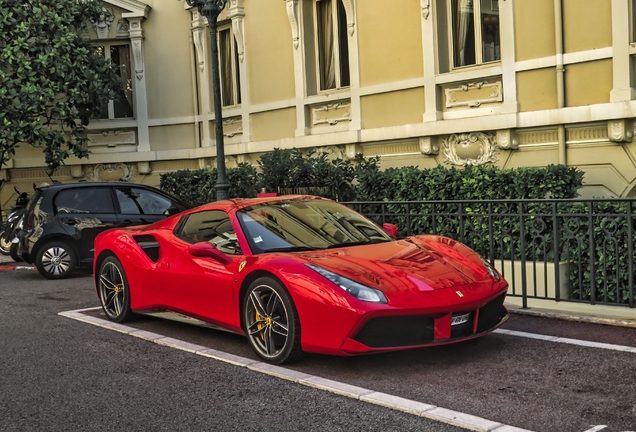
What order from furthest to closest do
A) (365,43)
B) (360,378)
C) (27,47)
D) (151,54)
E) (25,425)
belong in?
(151,54) → (27,47) → (365,43) → (360,378) → (25,425)

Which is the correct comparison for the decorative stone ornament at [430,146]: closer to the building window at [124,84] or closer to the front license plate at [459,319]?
the front license plate at [459,319]

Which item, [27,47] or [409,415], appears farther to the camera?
[27,47]

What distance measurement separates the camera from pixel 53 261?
13.7 m

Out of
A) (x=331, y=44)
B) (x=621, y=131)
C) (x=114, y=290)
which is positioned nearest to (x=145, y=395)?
(x=114, y=290)

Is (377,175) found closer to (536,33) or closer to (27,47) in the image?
(536,33)

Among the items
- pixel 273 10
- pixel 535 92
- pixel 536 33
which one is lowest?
pixel 535 92

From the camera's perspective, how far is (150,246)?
8.48 meters

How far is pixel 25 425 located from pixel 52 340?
9.15 feet

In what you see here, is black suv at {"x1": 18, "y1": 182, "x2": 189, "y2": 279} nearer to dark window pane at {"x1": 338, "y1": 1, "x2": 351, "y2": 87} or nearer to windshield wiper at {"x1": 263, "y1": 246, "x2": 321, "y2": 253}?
dark window pane at {"x1": 338, "y1": 1, "x2": 351, "y2": 87}

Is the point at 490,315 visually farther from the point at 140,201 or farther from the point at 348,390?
the point at 140,201

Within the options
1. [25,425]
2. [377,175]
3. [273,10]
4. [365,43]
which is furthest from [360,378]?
[273,10]

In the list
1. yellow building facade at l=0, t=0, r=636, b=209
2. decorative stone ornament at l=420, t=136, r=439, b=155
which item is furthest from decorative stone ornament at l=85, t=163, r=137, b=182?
decorative stone ornament at l=420, t=136, r=439, b=155

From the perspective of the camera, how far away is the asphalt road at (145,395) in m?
5.21

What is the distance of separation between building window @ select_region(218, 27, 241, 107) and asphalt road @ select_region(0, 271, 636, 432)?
42.3 feet
